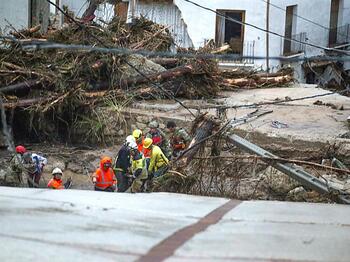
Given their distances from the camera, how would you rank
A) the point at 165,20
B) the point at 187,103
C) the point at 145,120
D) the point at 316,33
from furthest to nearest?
the point at 316,33
the point at 165,20
the point at 187,103
the point at 145,120

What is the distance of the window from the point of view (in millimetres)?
26703

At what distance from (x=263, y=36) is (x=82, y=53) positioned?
50.8 feet

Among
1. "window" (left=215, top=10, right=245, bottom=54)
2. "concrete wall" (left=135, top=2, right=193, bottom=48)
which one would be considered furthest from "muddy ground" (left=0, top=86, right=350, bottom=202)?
"window" (left=215, top=10, right=245, bottom=54)

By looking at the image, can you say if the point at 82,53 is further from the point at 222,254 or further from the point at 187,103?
the point at 222,254

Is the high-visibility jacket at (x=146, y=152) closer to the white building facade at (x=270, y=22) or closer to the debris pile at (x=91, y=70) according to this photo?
the debris pile at (x=91, y=70)

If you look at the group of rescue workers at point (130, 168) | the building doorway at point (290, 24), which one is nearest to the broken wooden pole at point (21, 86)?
the group of rescue workers at point (130, 168)

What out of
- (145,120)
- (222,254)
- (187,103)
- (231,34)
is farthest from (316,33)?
(222,254)

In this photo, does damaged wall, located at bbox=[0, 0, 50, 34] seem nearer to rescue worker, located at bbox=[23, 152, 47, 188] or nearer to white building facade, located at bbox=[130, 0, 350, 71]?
rescue worker, located at bbox=[23, 152, 47, 188]

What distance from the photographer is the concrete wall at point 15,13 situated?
15758 millimetres

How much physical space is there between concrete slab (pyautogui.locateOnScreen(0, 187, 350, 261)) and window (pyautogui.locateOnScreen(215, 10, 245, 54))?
72.6ft

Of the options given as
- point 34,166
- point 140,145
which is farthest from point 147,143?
point 34,166

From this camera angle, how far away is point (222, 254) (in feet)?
11.3

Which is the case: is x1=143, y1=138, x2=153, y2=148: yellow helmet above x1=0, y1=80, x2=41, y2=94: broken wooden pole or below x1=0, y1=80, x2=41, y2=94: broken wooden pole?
below

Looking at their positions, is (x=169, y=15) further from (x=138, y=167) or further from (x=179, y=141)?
(x=138, y=167)
